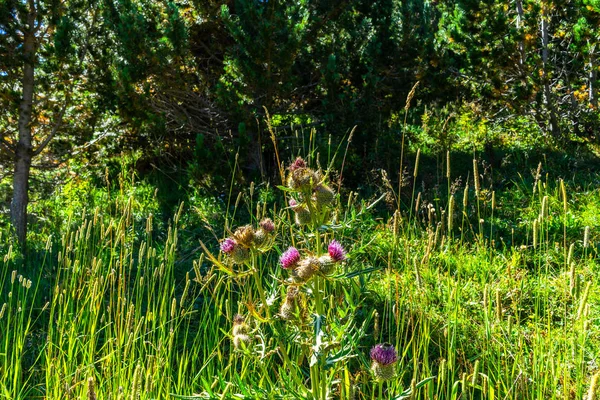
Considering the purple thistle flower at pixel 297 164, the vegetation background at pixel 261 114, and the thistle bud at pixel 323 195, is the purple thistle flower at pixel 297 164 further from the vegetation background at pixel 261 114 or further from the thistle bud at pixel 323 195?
the vegetation background at pixel 261 114

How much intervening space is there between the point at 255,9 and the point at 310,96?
1.24m

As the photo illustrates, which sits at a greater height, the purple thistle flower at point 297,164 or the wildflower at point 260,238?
the purple thistle flower at point 297,164

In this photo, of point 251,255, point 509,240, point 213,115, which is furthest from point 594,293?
point 213,115

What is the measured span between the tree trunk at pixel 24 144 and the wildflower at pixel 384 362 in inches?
181

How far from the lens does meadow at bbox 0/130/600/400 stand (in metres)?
1.67

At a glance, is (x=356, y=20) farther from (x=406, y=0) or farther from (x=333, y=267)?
(x=333, y=267)

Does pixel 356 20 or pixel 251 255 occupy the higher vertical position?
pixel 356 20

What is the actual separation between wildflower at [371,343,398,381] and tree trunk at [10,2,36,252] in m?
4.61

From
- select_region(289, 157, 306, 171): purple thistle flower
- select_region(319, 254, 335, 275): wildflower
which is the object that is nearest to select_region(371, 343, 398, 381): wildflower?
select_region(319, 254, 335, 275): wildflower

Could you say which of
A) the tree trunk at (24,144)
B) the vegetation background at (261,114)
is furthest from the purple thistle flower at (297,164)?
the tree trunk at (24,144)

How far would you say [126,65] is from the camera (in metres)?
5.36

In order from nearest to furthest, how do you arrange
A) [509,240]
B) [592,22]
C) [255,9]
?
[509,240] → [255,9] → [592,22]

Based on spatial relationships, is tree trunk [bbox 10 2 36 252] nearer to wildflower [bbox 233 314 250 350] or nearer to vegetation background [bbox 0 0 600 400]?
vegetation background [bbox 0 0 600 400]

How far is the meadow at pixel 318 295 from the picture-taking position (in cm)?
167
